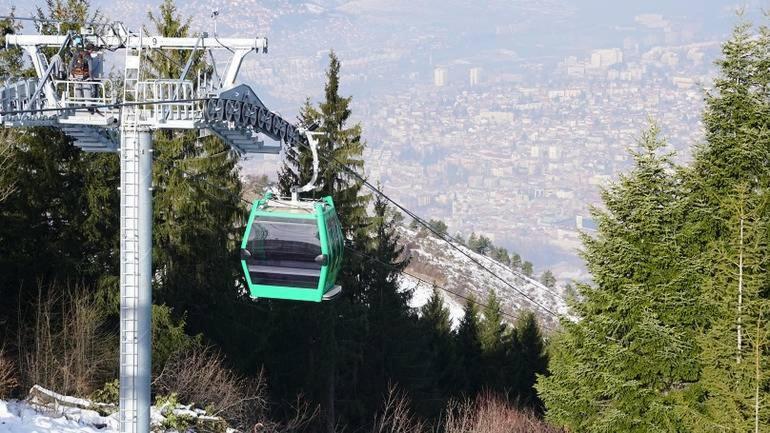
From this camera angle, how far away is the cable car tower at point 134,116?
9289 millimetres

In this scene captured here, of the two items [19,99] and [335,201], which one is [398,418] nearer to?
[335,201]

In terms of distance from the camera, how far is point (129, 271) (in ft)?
30.4

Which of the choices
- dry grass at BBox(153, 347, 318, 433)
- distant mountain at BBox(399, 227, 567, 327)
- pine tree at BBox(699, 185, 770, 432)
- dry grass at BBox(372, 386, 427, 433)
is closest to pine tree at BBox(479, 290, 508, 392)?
dry grass at BBox(372, 386, 427, 433)

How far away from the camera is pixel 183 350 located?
2244 centimetres

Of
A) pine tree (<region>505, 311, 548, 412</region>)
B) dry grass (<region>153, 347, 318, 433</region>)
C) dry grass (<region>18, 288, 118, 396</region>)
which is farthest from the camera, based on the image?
pine tree (<region>505, 311, 548, 412</region>)

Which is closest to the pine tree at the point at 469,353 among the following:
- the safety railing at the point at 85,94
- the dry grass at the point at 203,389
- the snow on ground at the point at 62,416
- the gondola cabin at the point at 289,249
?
the dry grass at the point at 203,389

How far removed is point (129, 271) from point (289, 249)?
10.5ft

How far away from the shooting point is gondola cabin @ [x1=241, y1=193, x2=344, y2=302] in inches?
476

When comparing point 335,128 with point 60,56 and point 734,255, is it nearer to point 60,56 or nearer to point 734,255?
point 734,255

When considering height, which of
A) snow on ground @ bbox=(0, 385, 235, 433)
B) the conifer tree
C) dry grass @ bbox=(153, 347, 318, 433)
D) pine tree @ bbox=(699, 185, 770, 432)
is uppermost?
pine tree @ bbox=(699, 185, 770, 432)

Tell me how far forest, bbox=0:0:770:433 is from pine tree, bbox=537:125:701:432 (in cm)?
4

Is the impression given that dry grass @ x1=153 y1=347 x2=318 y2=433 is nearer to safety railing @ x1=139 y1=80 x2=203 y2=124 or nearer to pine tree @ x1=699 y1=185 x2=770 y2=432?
pine tree @ x1=699 y1=185 x2=770 y2=432

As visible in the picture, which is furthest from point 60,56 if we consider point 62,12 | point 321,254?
point 62,12

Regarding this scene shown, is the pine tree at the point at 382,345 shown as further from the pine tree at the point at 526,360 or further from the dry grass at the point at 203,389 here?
the dry grass at the point at 203,389
